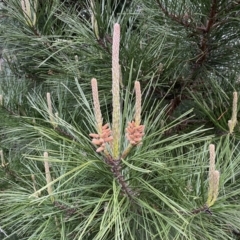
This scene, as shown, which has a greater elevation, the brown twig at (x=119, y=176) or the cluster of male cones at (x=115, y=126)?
the cluster of male cones at (x=115, y=126)

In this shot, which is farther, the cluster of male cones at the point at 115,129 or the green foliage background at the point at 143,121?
the green foliage background at the point at 143,121

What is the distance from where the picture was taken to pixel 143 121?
2.43 feet

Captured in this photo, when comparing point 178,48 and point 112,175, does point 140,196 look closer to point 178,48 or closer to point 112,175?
point 112,175

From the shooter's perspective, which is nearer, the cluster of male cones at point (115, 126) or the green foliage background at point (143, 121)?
the cluster of male cones at point (115, 126)

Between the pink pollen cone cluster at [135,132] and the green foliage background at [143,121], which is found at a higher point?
the pink pollen cone cluster at [135,132]

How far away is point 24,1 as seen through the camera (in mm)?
765

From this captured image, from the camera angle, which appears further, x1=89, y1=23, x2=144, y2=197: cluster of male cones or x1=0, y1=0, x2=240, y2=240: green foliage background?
x1=0, y1=0, x2=240, y2=240: green foliage background

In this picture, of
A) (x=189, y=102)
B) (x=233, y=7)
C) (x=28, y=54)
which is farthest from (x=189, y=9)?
(x=28, y=54)

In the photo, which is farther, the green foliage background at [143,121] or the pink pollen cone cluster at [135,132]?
the green foliage background at [143,121]

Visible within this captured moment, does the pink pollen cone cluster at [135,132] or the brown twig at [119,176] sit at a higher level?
the pink pollen cone cluster at [135,132]

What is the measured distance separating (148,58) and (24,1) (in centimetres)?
29

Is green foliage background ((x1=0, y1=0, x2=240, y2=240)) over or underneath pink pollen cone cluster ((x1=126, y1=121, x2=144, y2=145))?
underneath

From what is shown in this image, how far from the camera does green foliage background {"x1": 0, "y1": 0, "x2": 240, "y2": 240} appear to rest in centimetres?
48

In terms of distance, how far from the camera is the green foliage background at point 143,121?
0.48 m
